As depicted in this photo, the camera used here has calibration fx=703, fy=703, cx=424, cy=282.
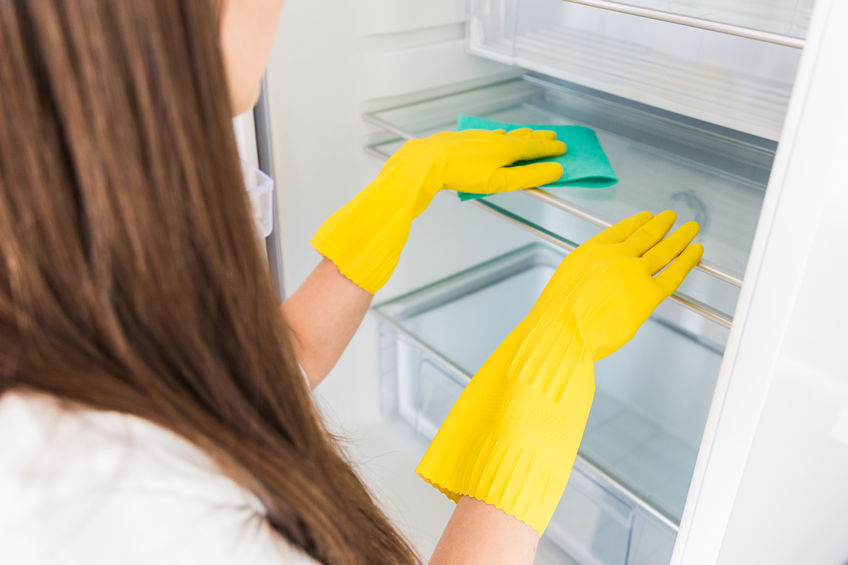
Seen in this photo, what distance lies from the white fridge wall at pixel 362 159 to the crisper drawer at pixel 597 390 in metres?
0.04

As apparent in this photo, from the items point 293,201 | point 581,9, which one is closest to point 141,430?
point 293,201

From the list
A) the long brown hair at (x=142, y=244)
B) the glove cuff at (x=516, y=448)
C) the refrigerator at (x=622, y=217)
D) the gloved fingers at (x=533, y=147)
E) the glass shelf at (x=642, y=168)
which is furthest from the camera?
the gloved fingers at (x=533, y=147)

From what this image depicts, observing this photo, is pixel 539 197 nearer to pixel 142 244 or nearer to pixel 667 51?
pixel 667 51

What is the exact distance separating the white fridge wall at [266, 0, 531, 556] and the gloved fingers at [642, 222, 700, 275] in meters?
0.40

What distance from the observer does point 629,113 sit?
1103mm

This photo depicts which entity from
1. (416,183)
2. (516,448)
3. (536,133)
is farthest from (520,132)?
(516,448)

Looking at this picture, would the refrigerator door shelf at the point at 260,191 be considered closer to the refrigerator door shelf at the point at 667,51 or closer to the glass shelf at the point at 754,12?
the refrigerator door shelf at the point at 667,51

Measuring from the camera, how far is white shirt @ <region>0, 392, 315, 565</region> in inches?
16.0

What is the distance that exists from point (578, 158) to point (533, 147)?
0.06 m

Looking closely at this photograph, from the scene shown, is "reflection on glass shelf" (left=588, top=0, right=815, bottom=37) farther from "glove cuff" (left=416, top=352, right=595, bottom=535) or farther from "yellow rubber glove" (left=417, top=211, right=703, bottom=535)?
"glove cuff" (left=416, top=352, right=595, bottom=535)

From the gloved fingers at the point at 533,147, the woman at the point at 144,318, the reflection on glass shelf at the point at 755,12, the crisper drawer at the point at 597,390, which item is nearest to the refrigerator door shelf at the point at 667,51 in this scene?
the reflection on glass shelf at the point at 755,12

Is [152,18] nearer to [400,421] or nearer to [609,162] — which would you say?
[609,162]

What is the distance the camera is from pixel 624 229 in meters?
0.79

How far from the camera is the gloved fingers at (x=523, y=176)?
0.86m
